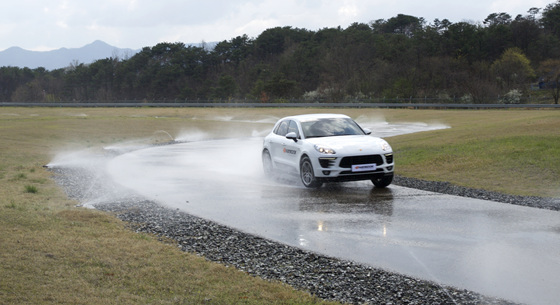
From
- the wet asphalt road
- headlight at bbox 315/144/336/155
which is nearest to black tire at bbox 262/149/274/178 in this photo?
the wet asphalt road

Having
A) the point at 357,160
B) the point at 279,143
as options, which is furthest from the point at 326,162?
the point at 279,143

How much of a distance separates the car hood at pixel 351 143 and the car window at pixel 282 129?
5.25ft

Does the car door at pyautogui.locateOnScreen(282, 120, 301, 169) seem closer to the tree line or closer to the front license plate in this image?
the front license plate

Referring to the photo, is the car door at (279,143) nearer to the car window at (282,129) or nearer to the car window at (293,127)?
the car window at (282,129)

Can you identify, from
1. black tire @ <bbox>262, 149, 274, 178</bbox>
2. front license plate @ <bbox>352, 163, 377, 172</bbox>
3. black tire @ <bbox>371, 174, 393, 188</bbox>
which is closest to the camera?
front license plate @ <bbox>352, 163, 377, 172</bbox>

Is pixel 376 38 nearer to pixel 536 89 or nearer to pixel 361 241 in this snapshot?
pixel 536 89

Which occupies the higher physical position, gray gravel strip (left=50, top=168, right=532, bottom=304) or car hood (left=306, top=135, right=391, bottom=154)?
car hood (left=306, top=135, right=391, bottom=154)

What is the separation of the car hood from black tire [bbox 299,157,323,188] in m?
0.50

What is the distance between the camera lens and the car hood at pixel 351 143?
13.2 metres

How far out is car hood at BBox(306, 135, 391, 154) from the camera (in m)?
13.2

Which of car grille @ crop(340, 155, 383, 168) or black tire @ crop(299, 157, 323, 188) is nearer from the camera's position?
car grille @ crop(340, 155, 383, 168)

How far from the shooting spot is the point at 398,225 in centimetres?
963

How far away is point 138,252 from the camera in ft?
25.1

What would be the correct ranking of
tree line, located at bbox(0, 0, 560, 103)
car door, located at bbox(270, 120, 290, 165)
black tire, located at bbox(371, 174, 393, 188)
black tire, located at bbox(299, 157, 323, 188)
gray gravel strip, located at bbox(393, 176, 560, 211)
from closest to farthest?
1. gray gravel strip, located at bbox(393, 176, 560, 211)
2. black tire, located at bbox(299, 157, 323, 188)
3. black tire, located at bbox(371, 174, 393, 188)
4. car door, located at bbox(270, 120, 290, 165)
5. tree line, located at bbox(0, 0, 560, 103)
